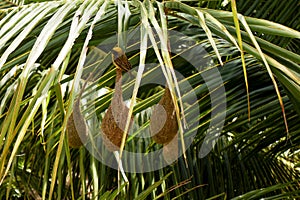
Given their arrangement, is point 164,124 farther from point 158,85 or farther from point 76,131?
point 158,85

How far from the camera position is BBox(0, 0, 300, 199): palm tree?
59 centimetres

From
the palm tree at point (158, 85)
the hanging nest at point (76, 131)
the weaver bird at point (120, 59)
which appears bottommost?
the hanging nest at point (76, 131)

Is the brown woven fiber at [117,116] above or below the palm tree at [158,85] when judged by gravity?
→ below

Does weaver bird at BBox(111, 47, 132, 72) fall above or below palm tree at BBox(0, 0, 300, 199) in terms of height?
below

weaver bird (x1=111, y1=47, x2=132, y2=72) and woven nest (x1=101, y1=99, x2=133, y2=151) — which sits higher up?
weaver bird (x1=111, y1=47, x2=132, y2=72)

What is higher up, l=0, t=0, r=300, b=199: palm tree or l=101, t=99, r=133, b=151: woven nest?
l=0, t=0, r=300, b=199: palm tree

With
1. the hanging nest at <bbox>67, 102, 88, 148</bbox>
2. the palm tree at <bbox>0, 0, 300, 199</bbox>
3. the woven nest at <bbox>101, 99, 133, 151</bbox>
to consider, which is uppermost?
the palm tree at <bbox>0, 0, 300, 199</bbox>

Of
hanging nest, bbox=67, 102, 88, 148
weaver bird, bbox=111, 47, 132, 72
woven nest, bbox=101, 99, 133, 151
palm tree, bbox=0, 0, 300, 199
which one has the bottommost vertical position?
woven nest, bbox=101, 99, 133, 151

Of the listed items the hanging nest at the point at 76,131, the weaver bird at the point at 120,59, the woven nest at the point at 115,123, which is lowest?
the woven nest at the point at 115,123

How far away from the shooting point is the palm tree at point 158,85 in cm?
59

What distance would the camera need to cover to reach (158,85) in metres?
1.19

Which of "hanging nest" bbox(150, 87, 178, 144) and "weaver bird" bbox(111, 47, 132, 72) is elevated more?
"weaver bird" bbox(111, 47, 132, 72)

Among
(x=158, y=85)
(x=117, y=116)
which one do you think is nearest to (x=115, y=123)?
(x=117, y=116)

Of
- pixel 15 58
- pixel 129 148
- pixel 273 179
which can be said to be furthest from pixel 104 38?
pixel 273 179
